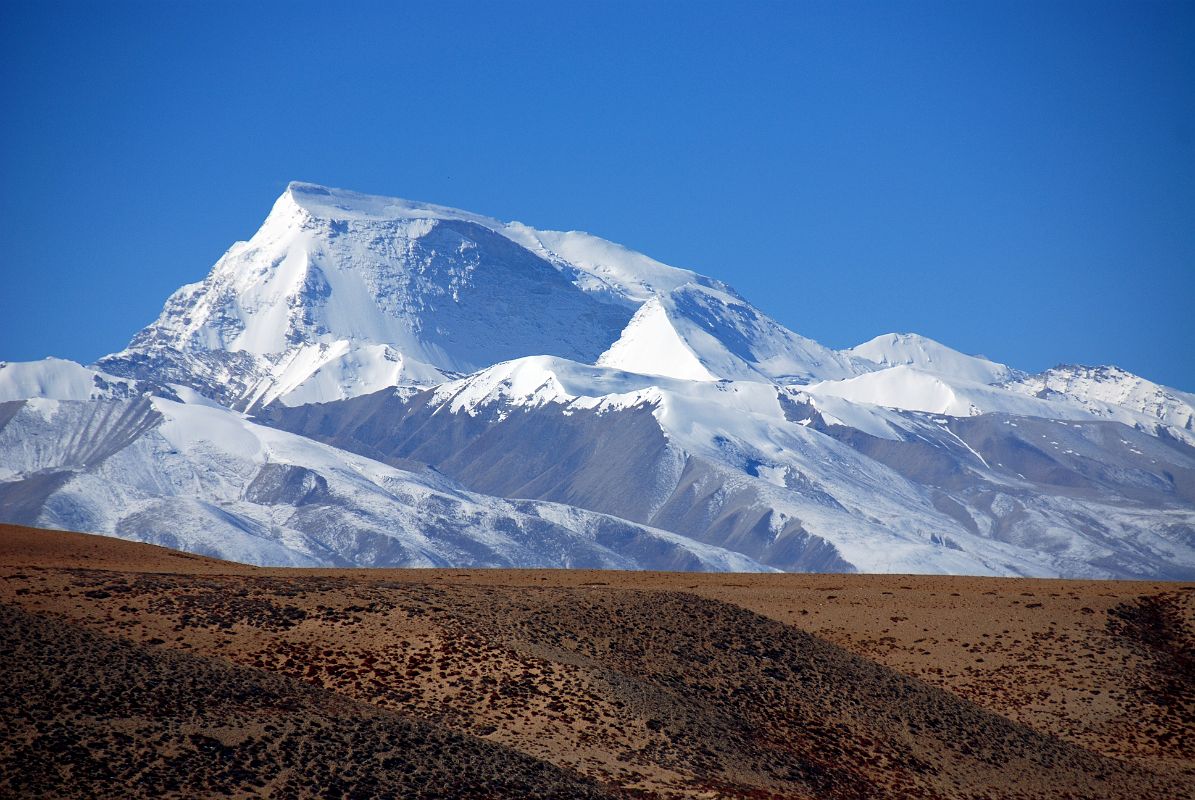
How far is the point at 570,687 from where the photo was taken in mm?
40625

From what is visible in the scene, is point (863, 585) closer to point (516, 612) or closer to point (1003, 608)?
point (1003, 608)

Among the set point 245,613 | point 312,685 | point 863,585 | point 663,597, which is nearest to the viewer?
point 312,685

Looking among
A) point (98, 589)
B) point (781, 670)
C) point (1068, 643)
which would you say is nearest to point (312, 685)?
point (98, 589)

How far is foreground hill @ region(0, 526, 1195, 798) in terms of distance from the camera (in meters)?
32.8

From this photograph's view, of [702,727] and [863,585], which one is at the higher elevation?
[863,585]

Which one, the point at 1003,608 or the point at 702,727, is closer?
the point at 702,727

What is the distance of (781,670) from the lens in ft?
153

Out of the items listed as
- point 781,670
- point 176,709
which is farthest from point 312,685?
point 781,670

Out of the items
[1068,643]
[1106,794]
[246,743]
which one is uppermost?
[1068,643]

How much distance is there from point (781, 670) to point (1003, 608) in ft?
48.4

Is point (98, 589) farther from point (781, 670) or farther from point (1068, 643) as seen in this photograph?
point (1068, 643)

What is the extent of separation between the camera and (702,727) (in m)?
40.5

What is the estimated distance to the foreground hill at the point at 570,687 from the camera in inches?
1291

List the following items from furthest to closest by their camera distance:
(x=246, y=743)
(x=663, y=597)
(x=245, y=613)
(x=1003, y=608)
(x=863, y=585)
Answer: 1. (x=863, y=585)
2. (x=1003, y=608)
3. (x=663, y=597)
4. (x=245, y=613)
5. (x=246, y=743)
